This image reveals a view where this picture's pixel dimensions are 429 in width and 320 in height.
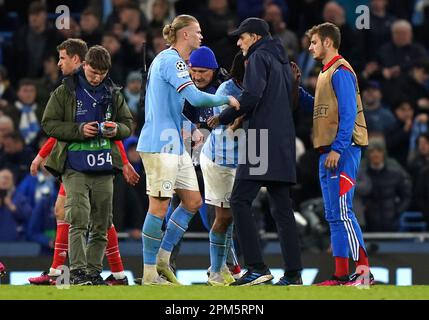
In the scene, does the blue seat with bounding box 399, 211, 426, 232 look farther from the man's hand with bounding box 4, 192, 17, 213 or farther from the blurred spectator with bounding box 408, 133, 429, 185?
the man's hand with bounding box 4, 192, 17, 213

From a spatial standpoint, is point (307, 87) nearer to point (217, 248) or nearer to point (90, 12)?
point (90, 12)

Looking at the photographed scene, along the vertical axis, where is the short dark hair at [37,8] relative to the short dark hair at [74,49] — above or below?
above

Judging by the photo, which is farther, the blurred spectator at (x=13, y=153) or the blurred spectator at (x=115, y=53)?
the blurred spectator at (x=115, y=53)

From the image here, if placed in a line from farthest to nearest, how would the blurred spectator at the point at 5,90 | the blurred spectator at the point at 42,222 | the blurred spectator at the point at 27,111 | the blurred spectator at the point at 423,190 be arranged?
1. the blurred spectator at the point at 5,90
2. the blurred spectator at the point at 27,111
3. the blurred spectator at the point at 423,190
4. the blurred spectator at the point at 42,222

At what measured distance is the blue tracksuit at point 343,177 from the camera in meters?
12.2

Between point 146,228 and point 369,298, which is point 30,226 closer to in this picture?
point 146,228

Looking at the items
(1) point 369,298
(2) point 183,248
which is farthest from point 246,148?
(2) point 183,248

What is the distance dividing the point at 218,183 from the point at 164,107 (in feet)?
3.05

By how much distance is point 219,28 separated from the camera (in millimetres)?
19844

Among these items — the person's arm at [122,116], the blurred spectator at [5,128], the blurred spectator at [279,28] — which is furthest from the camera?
the blurred spectator at [279,28]

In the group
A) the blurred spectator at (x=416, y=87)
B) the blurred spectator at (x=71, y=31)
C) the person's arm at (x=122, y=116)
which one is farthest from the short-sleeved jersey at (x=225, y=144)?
the blurred spectator at (x=416, y=87)

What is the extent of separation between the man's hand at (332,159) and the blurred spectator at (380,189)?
18.3ft

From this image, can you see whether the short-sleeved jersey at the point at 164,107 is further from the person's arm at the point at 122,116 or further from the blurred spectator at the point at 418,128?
the blurred spectator at the point at 418,128

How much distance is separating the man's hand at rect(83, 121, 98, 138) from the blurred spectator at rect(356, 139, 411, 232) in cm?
607
